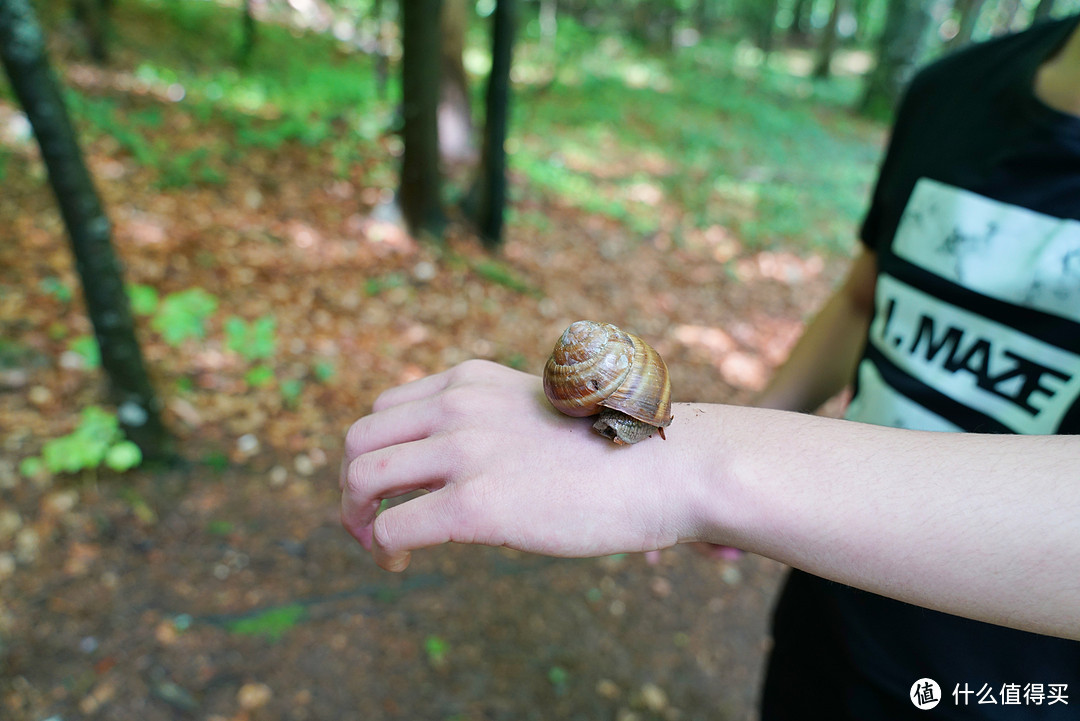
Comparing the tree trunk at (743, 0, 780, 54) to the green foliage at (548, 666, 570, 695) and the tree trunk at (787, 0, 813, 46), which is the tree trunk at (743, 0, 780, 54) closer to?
the tree trunk at (787, 0, 813, 46)

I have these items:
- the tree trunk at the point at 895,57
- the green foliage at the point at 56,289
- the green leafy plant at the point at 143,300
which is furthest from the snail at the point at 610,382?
the tree trunk at the point at 895,57

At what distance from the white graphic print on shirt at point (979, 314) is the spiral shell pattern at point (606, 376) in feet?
2.75

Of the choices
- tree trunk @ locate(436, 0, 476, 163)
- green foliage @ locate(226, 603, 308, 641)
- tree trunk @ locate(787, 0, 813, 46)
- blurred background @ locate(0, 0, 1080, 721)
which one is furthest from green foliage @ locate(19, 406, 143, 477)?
tree trunk @ locate(787, 0, 813, 46)

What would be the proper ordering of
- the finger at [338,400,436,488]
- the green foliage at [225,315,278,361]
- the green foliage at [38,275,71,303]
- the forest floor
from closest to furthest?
the finger at [338,400,436,488] < the forest floor < the green foliage at [38,275,71,303] < the green foliage at [225,315,278,361]

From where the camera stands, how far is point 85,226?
308 centimetres

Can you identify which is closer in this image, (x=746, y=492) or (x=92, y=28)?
(x=746, y=492)

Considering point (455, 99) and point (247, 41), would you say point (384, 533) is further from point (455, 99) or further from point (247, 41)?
point (247, 41)

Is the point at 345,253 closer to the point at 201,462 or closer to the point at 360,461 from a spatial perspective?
the point at 201,462

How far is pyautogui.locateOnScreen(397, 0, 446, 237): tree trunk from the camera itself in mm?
5691

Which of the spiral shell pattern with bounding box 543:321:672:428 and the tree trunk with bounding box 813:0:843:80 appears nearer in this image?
the spiral shell pattern with bounding box 543:321:672:428

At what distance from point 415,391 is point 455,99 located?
773 centimetres

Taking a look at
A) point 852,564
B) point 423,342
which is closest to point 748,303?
point 423,342

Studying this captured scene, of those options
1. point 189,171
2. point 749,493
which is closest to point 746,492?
point 749,493
